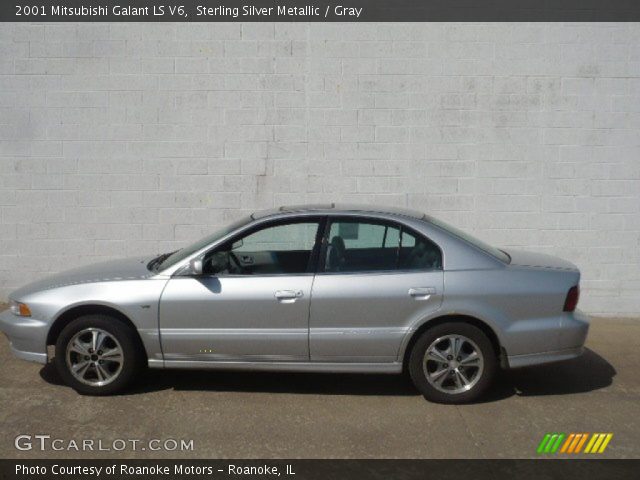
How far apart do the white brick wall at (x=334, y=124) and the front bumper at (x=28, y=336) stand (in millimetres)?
2881

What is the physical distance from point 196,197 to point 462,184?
301 centimetres

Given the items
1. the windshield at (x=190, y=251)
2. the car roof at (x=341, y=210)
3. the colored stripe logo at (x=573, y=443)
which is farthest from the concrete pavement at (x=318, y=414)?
the car roof at (x=341, y=210)

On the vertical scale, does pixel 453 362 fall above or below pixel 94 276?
below

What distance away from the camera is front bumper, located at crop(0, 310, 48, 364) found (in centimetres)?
583

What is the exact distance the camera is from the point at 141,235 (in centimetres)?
873

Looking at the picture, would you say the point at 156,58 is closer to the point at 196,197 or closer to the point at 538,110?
the point at 196,197

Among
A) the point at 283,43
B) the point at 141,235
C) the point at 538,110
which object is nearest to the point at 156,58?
the point at 283,43
